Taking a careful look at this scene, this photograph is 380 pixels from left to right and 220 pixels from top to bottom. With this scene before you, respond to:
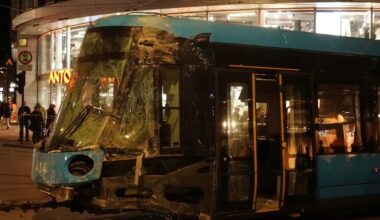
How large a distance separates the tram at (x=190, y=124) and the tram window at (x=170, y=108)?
1 cm

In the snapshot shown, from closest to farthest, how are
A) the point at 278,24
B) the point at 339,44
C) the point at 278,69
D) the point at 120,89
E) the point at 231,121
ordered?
1. the point at 120,89
2. the point at 231,121
3. the point at 278,69
4. the point at 339,44
5. the point at 278,24

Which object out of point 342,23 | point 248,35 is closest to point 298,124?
point 248,35

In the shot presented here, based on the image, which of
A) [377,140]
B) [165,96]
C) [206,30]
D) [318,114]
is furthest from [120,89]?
[377,140]

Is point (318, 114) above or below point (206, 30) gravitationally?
below

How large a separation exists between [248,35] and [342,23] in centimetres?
1657

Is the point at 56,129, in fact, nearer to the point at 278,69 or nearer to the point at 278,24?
the point at 278,69

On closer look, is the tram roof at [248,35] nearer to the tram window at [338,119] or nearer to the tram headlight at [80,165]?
the tram window at [338,119]

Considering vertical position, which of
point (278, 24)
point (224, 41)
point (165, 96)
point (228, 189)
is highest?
point (278, 24)

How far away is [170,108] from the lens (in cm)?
838

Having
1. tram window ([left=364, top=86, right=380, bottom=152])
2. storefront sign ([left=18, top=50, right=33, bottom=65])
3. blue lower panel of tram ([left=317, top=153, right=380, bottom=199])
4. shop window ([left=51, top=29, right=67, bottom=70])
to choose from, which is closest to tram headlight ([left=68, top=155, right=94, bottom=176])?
blue lower panel of tram ([left=317, top=153, right=380, bottom=199])

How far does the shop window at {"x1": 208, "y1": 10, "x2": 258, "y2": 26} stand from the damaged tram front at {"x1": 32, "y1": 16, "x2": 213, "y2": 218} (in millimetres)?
17625

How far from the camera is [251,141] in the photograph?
29.1 ft

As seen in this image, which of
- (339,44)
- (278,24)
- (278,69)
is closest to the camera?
(278,69)

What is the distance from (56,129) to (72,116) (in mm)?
290
